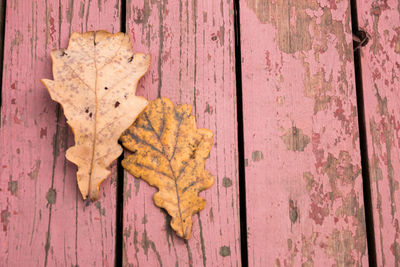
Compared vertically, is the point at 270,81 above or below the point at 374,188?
above

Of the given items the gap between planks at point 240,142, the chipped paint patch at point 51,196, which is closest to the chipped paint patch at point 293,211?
the gap between planks at point 240,142

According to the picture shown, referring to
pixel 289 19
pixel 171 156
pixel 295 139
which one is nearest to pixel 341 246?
pixel 295 139

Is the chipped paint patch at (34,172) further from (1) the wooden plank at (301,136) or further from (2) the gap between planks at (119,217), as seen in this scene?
(1) the wooden plank at (301,136)

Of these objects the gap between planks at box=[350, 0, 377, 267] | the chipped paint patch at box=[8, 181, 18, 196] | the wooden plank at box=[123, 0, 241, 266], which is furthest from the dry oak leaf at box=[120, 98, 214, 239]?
the gap between planks at box=[350, 0, 377, 267]

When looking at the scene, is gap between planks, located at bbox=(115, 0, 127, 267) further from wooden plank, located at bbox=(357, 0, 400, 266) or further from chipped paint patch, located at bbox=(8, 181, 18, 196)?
wooden plank, located at bbox=(357, 0, 400, 266)

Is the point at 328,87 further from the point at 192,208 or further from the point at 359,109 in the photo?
the point at 192,208

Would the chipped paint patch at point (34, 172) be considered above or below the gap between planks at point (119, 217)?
above

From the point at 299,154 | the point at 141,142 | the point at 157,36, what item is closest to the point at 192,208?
the point at 141,142
